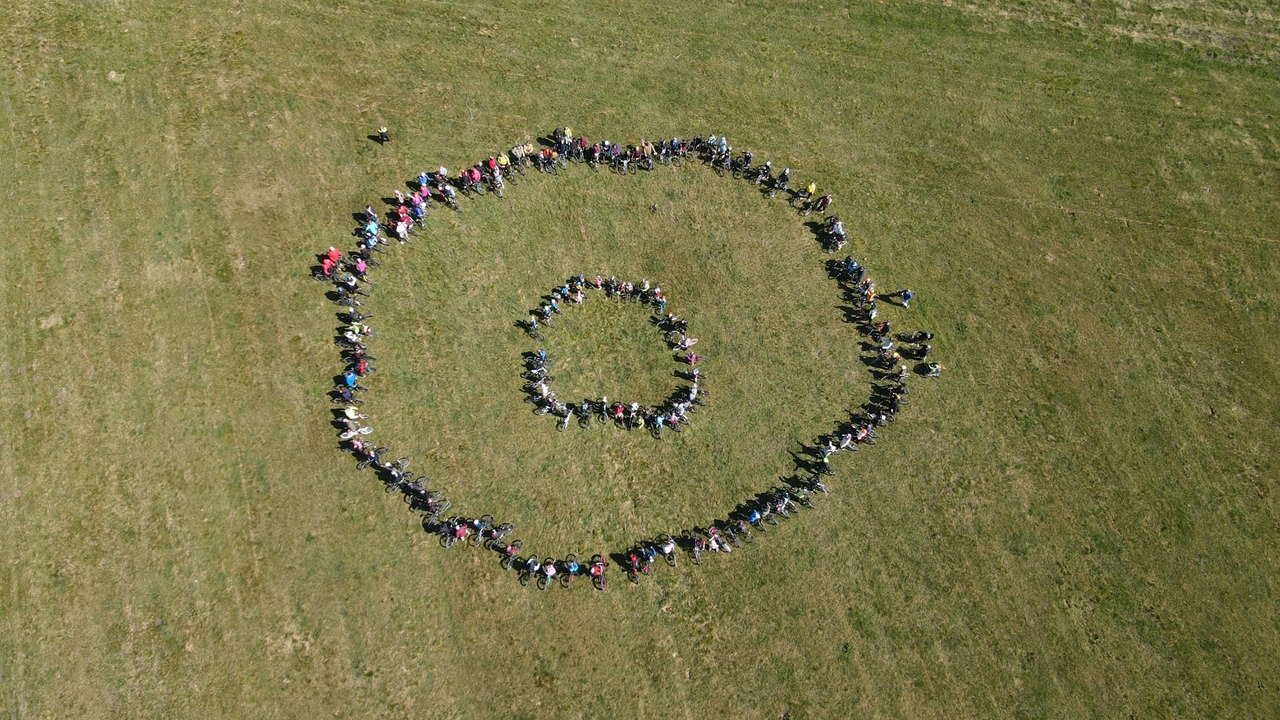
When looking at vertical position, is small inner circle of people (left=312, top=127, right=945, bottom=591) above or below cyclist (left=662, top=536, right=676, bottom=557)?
above

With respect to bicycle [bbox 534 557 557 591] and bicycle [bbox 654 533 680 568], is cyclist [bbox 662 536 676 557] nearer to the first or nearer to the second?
bicycle [bbox 654 533 680 568]

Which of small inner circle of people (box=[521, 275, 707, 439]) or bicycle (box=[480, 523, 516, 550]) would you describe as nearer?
bicycle (box=[480, 523, 516, 550])

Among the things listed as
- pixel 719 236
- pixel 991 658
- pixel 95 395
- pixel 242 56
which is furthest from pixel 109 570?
pixel 991 658

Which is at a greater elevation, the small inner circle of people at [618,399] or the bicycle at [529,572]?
the small inner circle of people at [618,399]

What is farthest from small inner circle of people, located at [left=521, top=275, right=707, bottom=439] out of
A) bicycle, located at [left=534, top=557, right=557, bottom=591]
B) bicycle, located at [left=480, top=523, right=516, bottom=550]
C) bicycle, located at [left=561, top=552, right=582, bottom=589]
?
bicycle, located at [left=534, top=557, right=557, bottom=591]

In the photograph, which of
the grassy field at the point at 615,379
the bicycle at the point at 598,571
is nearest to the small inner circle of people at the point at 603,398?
the bicycle at the point at 598,571

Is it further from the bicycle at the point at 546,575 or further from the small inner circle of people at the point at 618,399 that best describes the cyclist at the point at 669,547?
the small inner circle of people at the point at 618,399
